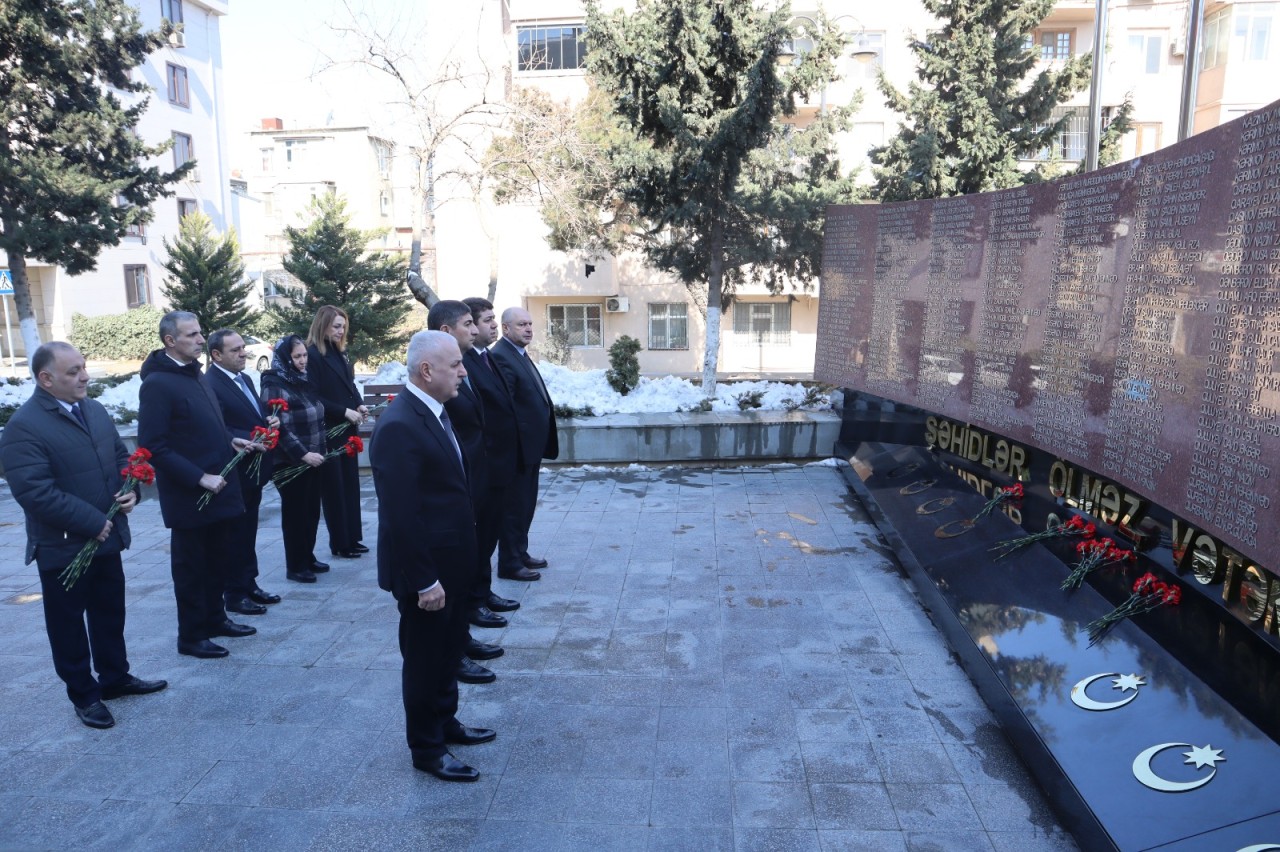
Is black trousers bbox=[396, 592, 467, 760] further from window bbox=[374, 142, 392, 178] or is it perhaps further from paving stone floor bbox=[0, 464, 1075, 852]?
window bbox=[374, 142, 392, 178]

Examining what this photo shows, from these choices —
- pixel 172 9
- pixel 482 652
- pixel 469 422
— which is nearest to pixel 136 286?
pixel 172 9

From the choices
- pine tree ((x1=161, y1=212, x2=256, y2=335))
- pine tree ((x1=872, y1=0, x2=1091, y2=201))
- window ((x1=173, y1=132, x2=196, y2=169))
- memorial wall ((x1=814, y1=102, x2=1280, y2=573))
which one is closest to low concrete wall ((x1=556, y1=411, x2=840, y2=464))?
memorial wall ((x1=814, y1=102, x2=1280, y2=573))

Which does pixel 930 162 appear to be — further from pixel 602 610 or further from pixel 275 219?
pixel 275 219

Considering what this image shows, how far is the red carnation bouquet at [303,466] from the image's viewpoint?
5.94m

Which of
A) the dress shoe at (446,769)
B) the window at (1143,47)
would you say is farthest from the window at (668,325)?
the dress shoe at (446,769)

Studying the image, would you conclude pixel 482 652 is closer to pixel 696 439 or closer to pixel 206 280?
pixel 696 439

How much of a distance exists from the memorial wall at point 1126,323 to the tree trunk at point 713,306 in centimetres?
377

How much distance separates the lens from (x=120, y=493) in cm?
432

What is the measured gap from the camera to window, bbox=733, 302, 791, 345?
79.9 feet

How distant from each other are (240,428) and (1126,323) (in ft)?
17.0

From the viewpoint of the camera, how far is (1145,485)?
4.15 meters

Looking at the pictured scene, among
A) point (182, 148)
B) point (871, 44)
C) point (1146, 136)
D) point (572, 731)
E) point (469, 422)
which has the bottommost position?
point (572, 731)

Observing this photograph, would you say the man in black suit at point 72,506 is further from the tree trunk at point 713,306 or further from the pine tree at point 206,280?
the pine tree at point 206,280

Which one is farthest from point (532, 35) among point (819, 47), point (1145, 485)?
point (1145, 485)
